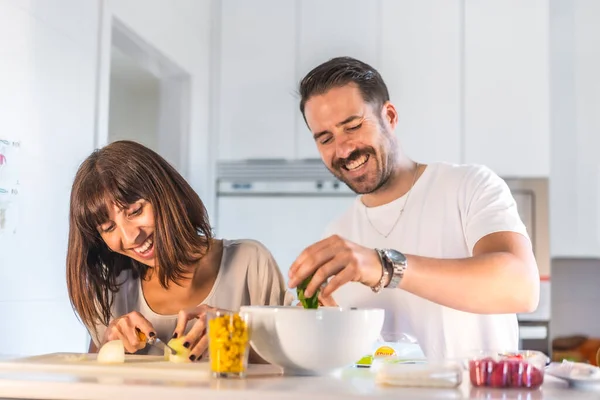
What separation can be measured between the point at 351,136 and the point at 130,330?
66cm

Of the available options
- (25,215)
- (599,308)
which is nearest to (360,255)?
(25,215)

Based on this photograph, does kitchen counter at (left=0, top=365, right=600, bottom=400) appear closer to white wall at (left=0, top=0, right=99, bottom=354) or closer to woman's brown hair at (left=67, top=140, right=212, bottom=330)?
woman's brown hair at (left=67, top=140, right=212, bottom=330)

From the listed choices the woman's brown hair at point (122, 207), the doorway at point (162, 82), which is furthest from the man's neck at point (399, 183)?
the doorway at point (162, 82)

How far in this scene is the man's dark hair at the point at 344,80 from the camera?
1.73 meters

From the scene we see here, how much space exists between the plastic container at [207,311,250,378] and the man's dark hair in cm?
82

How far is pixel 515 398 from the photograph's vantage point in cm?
89

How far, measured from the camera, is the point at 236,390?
908mm

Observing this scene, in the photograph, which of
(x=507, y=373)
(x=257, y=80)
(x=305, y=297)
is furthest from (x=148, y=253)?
(x=257, y=80)

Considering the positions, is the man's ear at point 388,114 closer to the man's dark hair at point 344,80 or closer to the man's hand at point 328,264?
the man's dark hair at point 344,80

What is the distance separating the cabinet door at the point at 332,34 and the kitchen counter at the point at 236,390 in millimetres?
2494

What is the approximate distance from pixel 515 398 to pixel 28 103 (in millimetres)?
1589

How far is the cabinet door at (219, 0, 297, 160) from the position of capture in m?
3.50

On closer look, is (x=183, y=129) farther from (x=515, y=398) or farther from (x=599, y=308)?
(x=515, y=398)

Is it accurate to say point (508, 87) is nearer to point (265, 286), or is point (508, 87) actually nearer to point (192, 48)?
point (192, 48)
